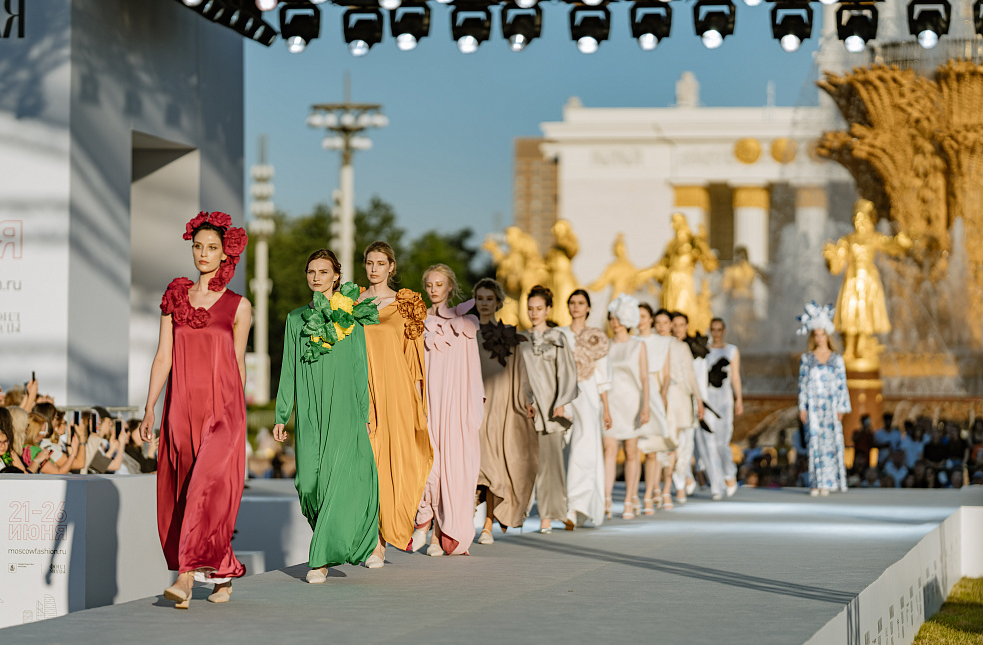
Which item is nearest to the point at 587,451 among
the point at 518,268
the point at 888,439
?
the point at 888,439

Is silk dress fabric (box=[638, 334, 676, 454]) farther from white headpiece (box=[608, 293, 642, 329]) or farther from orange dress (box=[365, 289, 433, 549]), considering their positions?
orange dress (box=[365, 289, 433, 549])

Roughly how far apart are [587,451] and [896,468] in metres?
7.64

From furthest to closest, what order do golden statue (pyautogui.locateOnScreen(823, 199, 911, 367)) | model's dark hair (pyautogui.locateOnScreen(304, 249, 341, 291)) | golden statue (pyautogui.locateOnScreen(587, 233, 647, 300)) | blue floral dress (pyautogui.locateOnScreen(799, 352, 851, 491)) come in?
golden statue (pyautogui.locateOnScreen(587, 233, 647, 300)) < golden statue (pyautogui.locateOnScreen(823, 199, 911, 367)) < blue floral dress (pyautogui.locateOnScreen(799, 352, 851, 491)) < model's dark hair (pyautogui.locateOnScreen(304, 249, 341, 291))

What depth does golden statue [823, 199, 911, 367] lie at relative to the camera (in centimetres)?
2359

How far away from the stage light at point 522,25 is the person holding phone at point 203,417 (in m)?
9.28

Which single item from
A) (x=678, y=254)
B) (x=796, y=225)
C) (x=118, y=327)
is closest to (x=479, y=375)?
(x=118, y=327)

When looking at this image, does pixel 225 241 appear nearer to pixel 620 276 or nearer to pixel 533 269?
pixel 533 269

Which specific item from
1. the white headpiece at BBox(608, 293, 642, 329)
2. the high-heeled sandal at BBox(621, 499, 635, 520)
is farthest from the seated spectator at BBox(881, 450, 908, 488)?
the white headpiece at BBox(608, 293, 642, 329)

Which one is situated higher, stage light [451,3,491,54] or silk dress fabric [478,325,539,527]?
stage light [451,3,491,54]

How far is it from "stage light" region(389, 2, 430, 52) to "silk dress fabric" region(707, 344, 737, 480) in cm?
454

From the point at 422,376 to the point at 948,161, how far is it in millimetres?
20619

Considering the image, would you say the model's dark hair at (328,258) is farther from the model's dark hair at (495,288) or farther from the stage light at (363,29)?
the stage light at (363,29)

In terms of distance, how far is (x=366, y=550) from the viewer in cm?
767

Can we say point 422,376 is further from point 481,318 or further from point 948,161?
point 948,161
